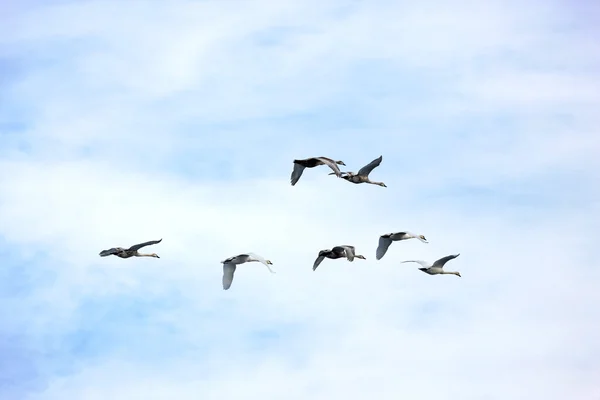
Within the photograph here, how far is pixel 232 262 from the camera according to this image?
239ft

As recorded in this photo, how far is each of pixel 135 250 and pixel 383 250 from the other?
54.6ft

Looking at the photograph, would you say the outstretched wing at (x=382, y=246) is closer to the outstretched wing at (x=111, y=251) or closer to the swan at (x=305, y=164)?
the swan at (x=305, y=164)

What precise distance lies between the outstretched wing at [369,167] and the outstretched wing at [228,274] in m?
10.7

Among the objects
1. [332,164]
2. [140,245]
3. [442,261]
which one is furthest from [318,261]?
[140,245]

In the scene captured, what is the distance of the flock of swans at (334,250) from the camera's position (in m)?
71.9

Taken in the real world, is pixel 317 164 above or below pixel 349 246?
above

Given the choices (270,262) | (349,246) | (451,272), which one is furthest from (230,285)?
(451,272)

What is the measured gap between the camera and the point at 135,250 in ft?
254

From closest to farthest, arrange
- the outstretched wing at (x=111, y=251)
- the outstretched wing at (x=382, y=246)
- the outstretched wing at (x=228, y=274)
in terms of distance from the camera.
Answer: the outstretched wing at (x=228, y=274), the outstretched wing at (x=382, y=246), the outstretched wing at (x=111, y=251)

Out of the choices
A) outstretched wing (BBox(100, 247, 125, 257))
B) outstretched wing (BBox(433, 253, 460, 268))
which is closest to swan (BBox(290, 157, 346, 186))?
outstretched wing (BBox(433, 253, 460, 268))

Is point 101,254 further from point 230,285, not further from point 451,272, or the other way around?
point 451,272

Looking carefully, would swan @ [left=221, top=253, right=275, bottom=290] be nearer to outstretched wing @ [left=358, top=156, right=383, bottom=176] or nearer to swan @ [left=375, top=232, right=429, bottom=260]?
swan @ [left=375, top=232, right=429, bottom=260]

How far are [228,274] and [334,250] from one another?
706 cm

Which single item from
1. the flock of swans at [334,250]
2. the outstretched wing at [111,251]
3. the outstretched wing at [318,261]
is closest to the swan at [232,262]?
the flock of swans at [334,250]
